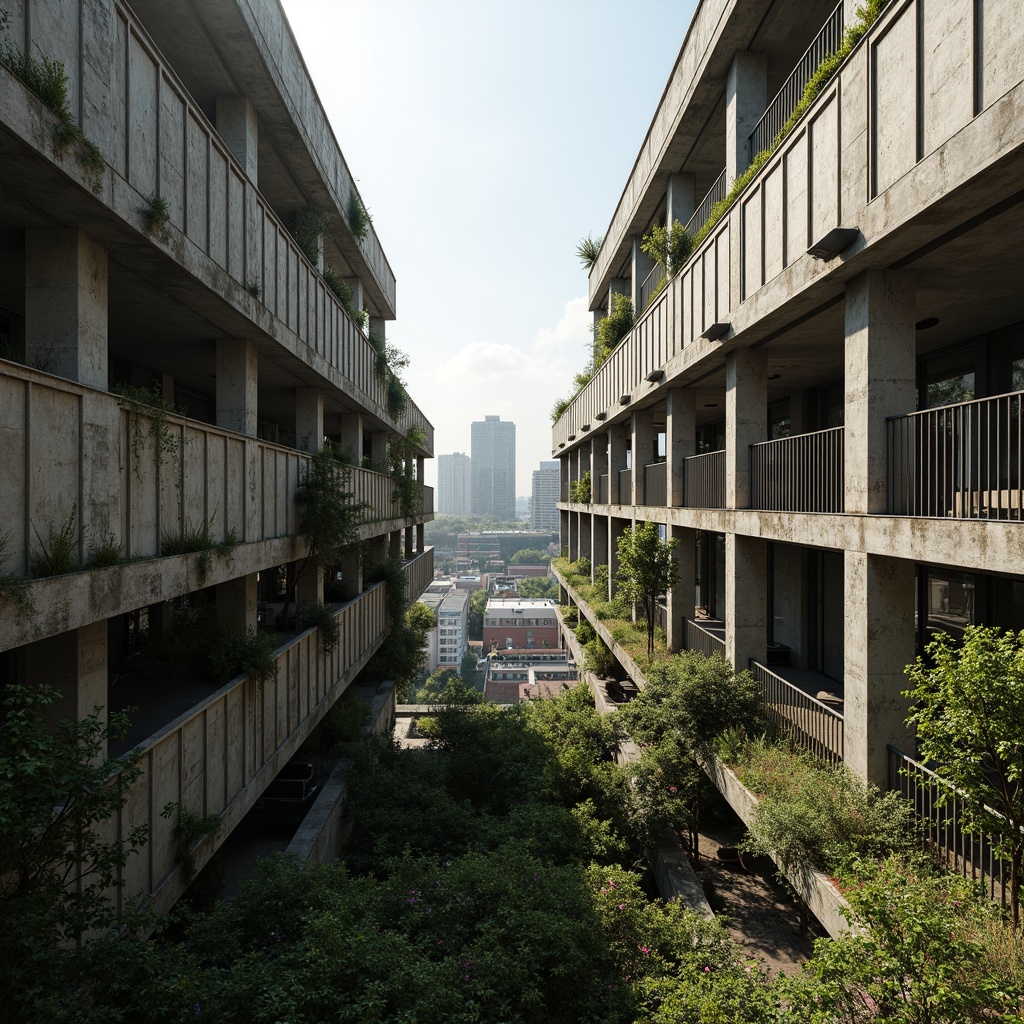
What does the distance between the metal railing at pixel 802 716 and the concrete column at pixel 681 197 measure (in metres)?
12.1

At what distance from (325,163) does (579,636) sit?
1894cm

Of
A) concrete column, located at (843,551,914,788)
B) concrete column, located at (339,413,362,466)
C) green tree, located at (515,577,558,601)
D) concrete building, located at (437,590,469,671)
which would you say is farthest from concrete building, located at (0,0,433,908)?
green tree, located at (515,577,558,601)

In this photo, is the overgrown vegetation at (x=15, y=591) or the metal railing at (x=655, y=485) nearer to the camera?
the overgrown vegetation at (x=15, y=591)

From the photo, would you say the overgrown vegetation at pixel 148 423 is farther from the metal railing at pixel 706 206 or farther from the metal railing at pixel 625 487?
the metal railing at pixel 625 487

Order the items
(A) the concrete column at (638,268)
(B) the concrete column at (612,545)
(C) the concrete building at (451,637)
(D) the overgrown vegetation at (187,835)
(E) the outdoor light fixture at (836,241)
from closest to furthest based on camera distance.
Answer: (D) the overgrown vegetation at (187,835)
(E) the outdoor light fixture at (836,241)
(A) the concrete column at (638,268)
(B) the concrete column at (612,545)
(C) the concrete building at (451,637)

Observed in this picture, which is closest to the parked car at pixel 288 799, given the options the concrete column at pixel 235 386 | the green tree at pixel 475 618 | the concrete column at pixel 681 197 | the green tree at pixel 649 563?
the concrete column at pixel 235 386

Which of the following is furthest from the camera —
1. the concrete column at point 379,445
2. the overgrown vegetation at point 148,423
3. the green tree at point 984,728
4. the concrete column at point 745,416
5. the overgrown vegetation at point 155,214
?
the concrete column at point 379,445

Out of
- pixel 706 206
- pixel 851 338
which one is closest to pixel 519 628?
pixel 706 206

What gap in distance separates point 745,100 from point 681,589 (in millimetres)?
10526

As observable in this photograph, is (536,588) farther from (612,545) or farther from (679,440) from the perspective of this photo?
(679,440)

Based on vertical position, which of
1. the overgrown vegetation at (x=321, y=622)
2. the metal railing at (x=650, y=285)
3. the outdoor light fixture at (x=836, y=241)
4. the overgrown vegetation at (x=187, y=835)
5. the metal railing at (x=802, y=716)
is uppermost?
the metal railing at (x=650, y=285)

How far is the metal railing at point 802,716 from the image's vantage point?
29.0 ft

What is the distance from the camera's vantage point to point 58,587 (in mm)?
5230

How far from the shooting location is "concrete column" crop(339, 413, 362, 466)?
19.3 m
